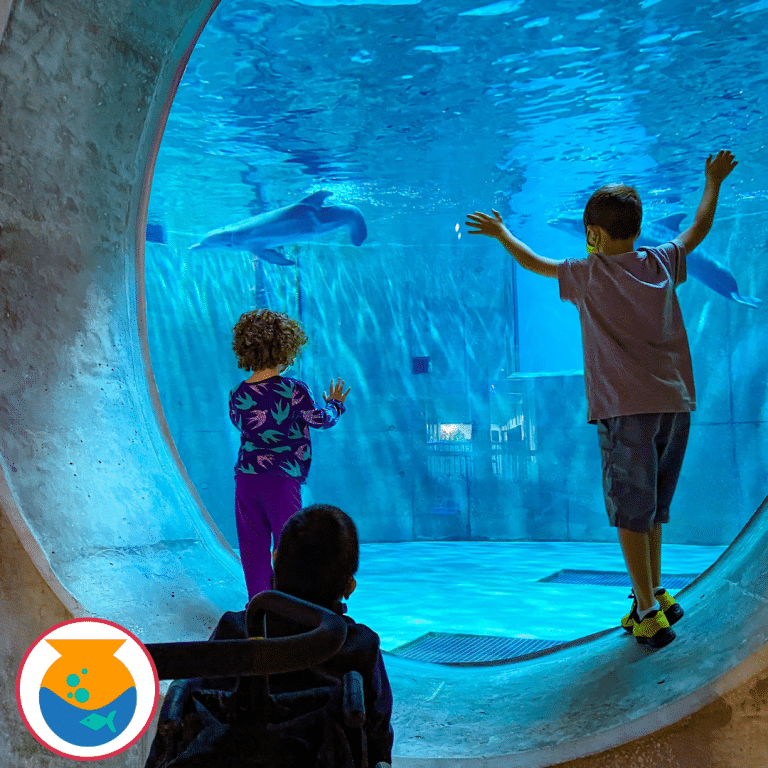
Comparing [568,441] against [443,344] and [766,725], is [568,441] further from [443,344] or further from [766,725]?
[766,725]

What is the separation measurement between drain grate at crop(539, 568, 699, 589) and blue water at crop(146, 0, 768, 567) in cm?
458

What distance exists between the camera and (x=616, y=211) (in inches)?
115

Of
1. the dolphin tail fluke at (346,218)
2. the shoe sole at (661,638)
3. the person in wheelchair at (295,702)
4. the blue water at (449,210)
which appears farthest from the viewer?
the dolphin tail fluke at (346,218)

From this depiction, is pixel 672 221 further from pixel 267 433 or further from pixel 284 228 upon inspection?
pixel 267 433

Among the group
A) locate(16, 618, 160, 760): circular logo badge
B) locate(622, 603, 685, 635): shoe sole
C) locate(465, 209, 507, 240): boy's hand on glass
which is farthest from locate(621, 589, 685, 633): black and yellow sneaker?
locate(16, 618, 160, 760): circular logo badge

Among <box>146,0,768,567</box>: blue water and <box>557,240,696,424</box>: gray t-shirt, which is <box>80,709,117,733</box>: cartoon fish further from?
<box>146,0,768,567</box>: blue water

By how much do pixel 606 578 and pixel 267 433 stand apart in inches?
234

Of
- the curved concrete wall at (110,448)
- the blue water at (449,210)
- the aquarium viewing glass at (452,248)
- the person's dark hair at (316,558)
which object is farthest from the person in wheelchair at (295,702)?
the blue water at (449,210)

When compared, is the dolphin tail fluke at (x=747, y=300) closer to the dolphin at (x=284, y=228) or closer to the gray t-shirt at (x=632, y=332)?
the dolphin at (x=284, y=228)

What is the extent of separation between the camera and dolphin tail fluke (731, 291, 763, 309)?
13906 millimetres

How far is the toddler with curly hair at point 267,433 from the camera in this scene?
3701 mm

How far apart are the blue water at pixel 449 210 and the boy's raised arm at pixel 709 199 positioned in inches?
314

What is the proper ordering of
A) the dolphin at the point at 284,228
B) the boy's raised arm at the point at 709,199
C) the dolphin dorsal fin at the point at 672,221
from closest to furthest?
the boy's raised arm at the point at 709,199 < the dolphin at the point at 284,228 < the dolphin dorsal fin at the point at 672,221

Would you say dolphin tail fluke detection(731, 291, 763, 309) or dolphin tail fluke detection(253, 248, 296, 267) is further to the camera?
dolphin tail fluke detection(253, 248, 296, 267)
